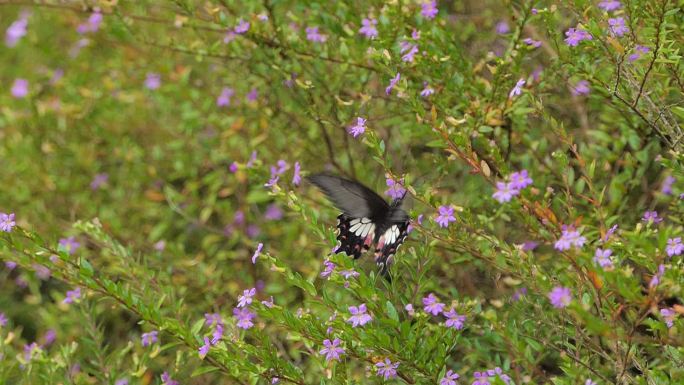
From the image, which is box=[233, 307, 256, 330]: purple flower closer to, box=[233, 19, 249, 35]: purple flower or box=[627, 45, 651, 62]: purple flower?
box=[233, 19, 249, 35]: purple flower

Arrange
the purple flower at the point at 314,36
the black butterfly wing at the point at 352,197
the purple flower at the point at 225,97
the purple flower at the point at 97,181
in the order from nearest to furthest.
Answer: the black butterfly wing at the point at 352,197 < the purple flower at the point at 314,36 < the purple flower at the point at 225,97 < the purple flower at the point at 97,181

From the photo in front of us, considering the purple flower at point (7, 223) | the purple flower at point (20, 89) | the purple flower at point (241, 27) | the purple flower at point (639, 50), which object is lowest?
the purple flower at point (20, 89)

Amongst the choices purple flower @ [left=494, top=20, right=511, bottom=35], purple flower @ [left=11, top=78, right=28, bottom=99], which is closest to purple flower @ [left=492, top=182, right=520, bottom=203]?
purple flower @ [left=494, top=20, right=511, bottom=35]

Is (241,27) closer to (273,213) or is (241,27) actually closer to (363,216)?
(363,216)

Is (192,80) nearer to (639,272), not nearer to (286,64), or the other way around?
(286,64)

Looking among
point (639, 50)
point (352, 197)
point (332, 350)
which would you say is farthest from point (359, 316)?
point (639, 50)

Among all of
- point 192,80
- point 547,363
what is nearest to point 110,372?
point 547,363

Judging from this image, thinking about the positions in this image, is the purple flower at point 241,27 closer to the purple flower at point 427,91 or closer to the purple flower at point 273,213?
the purple flower at point 427,91

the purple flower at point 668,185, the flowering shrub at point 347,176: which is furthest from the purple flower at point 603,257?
the purple flower at point 668,185
